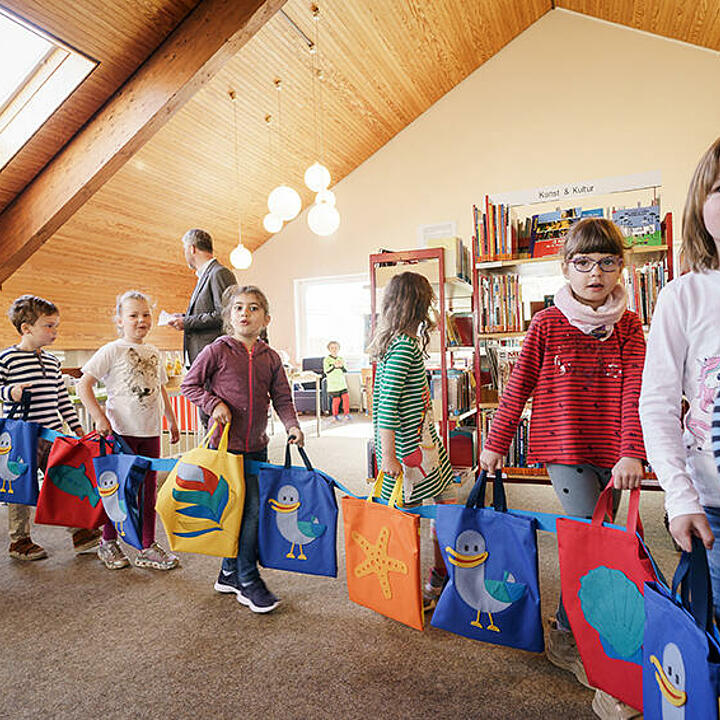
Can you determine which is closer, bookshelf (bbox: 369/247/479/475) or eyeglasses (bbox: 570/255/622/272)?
eyeglasses (bbox: 570/255/622/272)

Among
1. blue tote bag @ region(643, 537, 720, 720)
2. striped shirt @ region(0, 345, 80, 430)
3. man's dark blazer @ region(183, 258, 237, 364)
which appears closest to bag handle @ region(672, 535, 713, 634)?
blue tote bag @ region(643, 537, 720, 720)

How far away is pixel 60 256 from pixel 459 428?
553 cm

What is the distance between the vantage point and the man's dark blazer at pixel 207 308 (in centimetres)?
262

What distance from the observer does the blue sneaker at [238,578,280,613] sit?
1.89 m

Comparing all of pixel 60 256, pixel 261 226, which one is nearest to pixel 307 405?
pixel 261 226

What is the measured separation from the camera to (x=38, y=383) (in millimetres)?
2443

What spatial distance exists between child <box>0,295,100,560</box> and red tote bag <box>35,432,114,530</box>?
0.69 ft

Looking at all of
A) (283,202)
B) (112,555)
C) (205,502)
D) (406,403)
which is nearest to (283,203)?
(283,202)

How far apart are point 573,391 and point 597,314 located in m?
0.22

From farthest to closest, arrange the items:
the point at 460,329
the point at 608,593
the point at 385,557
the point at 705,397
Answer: the point at 460,329
the point at 385,557
the point at 608,593
the point at 705,397

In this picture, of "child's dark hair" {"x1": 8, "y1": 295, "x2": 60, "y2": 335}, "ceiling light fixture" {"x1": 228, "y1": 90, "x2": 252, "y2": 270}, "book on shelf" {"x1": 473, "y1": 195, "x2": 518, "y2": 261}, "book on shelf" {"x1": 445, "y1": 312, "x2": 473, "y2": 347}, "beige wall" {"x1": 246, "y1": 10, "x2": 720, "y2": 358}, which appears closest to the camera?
"child's dark hair" {"x1": 8, "y1": 295, "x2": 60, "y2": 335}

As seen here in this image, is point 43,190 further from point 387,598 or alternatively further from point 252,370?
point 387,598

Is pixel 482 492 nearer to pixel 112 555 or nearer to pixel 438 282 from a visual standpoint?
pixel 112 555

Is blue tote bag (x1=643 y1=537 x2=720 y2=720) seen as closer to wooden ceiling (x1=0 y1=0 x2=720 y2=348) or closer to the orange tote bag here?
the orange tote bag
